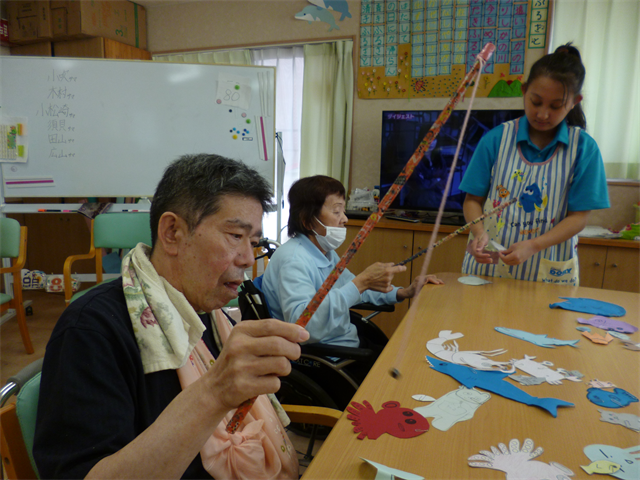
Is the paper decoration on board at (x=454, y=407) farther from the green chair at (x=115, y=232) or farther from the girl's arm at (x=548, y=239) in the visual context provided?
the green chair at (x=115, y=232)

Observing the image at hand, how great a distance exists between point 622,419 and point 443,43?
10.5 ft

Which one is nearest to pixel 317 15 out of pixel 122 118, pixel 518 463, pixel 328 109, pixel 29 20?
pixel 328 109

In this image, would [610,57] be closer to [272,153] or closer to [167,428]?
[272,153]

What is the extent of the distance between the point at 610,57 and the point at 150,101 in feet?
10.9

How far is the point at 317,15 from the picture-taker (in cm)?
371

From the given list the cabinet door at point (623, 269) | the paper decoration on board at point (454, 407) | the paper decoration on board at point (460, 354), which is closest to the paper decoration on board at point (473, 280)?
the paper decoration on board at point (460, 354)

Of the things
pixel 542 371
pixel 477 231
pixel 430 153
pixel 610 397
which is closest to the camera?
pixel 610 397

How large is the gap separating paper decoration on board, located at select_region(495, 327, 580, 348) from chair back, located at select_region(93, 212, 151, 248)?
2.17 m

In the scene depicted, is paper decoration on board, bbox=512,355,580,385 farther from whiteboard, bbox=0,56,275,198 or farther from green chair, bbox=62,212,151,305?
whiteboard, bbox=0,56,275,198

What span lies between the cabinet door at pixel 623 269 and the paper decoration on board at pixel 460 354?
208 centimetres

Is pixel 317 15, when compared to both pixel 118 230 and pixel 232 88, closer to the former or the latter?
pixel 232 88

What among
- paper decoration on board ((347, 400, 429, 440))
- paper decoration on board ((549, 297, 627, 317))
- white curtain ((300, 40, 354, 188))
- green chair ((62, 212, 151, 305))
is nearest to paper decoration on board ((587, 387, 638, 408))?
paper decoration on board ((347, 400, 429, 440))

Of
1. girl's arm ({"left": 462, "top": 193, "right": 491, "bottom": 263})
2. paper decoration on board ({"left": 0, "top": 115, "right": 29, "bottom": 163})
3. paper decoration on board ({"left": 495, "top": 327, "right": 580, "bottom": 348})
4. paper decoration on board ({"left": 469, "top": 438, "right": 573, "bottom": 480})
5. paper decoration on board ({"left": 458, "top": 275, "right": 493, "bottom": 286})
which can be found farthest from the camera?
paper decoration on board ({"left": 0, "top": 115, "right": 29, "bottom": 163})

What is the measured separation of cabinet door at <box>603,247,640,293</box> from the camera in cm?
261
